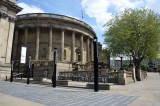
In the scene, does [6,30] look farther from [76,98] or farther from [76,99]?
[76,99]

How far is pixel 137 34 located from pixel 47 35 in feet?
82.2

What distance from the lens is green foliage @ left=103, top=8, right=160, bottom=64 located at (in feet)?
79.2

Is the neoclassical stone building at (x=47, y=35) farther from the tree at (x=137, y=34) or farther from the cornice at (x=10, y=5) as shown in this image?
the tree at (x=137, y=34)

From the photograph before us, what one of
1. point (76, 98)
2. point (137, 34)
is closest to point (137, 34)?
point (137, 34)

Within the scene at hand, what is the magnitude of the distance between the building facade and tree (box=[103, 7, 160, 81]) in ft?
70.2

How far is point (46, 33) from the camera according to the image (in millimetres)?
38656

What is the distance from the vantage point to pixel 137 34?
24.9m

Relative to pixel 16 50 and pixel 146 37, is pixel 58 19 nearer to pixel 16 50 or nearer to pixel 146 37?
pixel 16 50

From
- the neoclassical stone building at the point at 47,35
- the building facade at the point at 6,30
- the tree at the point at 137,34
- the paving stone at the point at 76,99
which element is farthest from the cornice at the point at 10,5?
the paving stone at the point at 76,99

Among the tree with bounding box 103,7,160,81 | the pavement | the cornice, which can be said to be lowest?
the pavement

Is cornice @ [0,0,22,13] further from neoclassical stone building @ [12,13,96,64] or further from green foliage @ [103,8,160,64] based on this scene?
green foliage @ [103,8,160,64]

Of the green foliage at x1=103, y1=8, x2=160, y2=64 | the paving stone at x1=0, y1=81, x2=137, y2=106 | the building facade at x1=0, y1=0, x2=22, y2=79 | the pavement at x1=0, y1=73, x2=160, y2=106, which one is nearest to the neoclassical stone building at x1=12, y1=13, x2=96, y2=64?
the building facade at x1=0, y1=0, x2=22, y2=79

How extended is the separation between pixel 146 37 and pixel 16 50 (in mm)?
33145

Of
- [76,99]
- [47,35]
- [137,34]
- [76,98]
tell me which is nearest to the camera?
[76,99]
